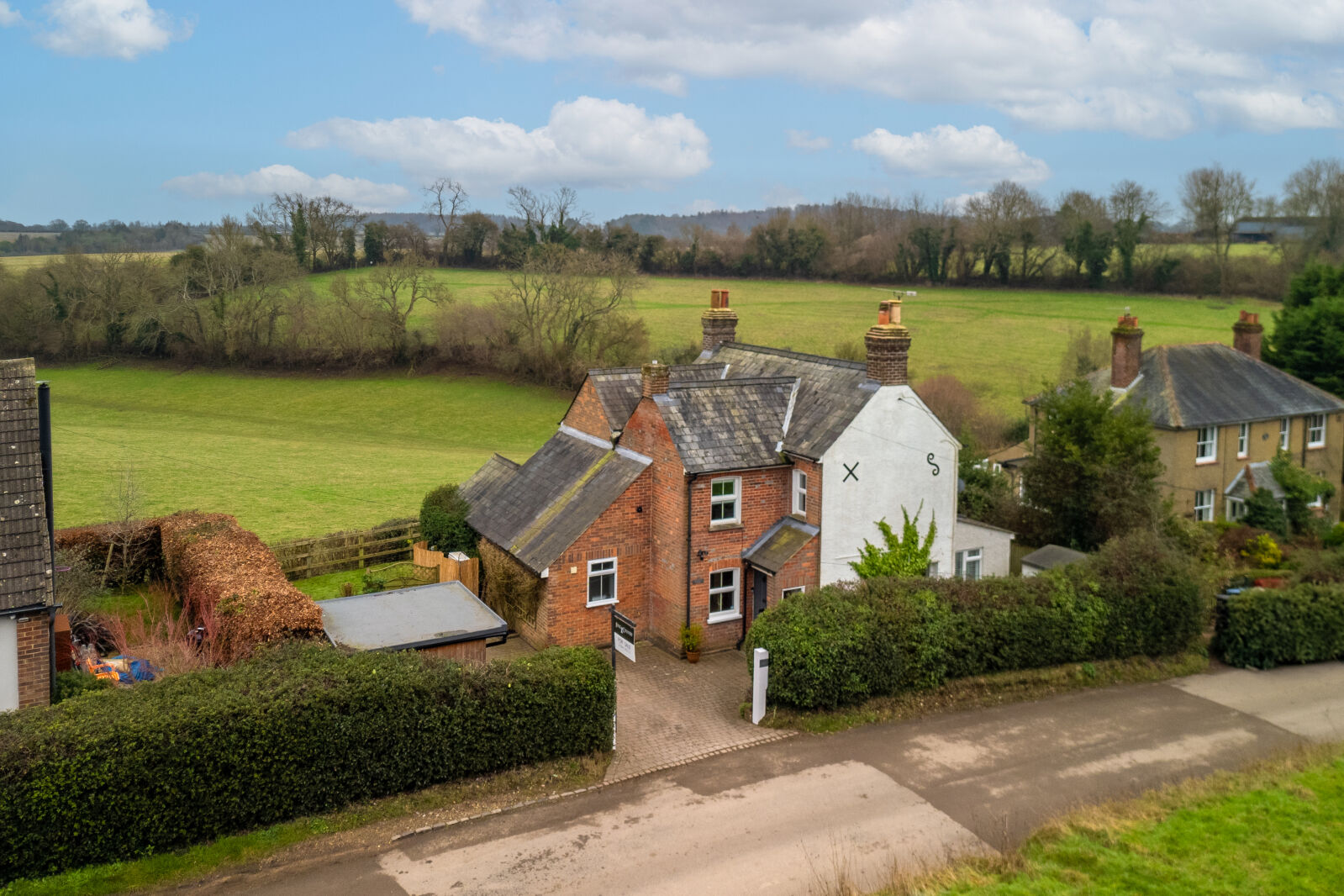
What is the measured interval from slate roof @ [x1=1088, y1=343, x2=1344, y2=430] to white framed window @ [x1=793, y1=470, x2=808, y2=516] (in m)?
17.8

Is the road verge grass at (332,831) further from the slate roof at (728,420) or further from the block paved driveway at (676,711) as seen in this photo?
the slate roof at (728,420)

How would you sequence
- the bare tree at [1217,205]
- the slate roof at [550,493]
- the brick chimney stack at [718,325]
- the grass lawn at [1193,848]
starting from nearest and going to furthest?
the grass lawn at [1193,848] < the slate roof at [550,493] < the brick chimney stack at [718,325] < the bare tree at [1217,205]

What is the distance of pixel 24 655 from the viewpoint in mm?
15195

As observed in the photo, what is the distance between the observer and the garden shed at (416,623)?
19.1 metres

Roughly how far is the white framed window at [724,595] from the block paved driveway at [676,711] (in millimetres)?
884

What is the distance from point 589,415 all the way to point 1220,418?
80.2 feet

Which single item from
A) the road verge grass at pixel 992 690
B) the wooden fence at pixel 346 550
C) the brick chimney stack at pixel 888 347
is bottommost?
the road verge grass at pixel 992 690

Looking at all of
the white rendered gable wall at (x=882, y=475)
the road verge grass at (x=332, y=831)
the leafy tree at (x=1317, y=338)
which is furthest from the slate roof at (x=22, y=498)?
the leafy tree at (x=1317, y=338)

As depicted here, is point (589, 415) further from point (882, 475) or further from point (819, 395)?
point (882, 475)

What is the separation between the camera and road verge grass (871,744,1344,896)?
41.9 feet

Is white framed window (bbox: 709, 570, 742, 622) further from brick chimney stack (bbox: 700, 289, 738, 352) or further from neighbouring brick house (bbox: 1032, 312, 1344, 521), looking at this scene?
neighbouring brick house (bbox: 1032, 312, 1344, 521)

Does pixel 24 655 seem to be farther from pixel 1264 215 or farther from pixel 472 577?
pixel 1264 215

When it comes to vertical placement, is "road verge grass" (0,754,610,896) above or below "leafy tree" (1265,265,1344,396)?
below

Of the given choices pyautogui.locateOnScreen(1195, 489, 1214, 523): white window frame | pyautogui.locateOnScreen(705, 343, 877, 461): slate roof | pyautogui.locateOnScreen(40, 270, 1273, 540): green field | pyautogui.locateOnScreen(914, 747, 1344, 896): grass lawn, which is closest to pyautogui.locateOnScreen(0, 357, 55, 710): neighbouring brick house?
pyautogui.locateOnScreen(914, 747, 1344, 896): grass lawn
